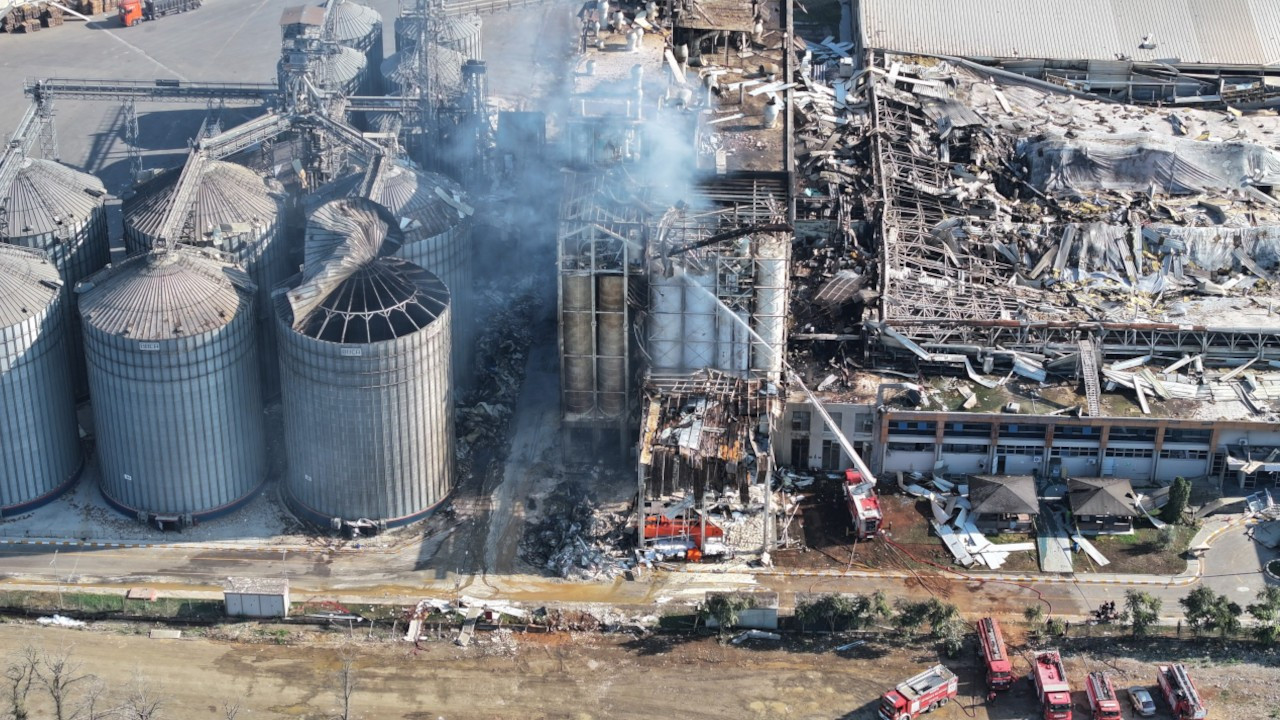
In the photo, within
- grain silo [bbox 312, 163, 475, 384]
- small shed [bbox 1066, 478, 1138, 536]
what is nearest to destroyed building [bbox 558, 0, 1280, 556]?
small shed [bbox 1066, 478, 1138, 536]

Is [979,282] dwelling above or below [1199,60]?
below

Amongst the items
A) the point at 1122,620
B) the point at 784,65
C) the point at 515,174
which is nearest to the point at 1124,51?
the point at 784,65

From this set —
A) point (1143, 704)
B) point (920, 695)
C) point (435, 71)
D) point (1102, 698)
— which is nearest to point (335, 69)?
point (435, 71)

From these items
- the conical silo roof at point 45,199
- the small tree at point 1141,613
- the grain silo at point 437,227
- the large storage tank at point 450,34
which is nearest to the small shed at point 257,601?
the grain silo at point 437,227

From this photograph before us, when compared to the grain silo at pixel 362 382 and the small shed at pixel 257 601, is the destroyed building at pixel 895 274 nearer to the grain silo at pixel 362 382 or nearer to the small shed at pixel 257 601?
the grain silo at pixel 362 382

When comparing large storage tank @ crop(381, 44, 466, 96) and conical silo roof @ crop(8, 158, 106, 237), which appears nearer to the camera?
conical silo roof @ crop(8, 158, 106, 237)

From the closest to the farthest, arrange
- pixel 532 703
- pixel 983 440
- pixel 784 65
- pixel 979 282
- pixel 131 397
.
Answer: pixel 532 703, pixel 131 397, pixel 983 440, pixel 979 282, pixel 784 65

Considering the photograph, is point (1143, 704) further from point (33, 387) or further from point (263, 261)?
point (33, 387)

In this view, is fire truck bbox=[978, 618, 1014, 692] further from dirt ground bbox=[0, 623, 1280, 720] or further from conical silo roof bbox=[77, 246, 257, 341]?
conical silo roof bbox=[77, 246, 257, 341]

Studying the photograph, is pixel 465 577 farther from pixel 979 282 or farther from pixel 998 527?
pixel 979 282
